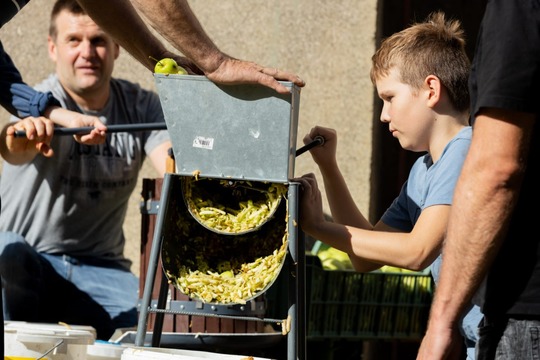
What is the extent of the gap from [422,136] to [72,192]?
2297mm

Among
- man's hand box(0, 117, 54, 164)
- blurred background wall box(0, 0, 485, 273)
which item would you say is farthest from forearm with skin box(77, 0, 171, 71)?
blurred background wall box(0, 0, 485, 273)

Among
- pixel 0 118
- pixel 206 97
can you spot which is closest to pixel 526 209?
pixel 206 97

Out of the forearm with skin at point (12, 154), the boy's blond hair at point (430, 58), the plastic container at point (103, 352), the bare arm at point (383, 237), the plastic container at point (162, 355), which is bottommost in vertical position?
the plastic container at point (103, 352)

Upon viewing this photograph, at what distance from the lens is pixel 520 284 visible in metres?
2.34

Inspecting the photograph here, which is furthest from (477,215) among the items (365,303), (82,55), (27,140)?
(82,55)

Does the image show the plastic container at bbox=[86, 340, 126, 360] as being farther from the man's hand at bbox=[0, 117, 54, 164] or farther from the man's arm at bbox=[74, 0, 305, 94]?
the man's hand at bbox=[0, 117, 54, 164]

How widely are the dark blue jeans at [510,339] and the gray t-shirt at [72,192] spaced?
3.00 metres

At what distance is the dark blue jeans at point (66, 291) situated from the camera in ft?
15.7

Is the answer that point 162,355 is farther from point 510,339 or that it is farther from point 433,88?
point 433,88

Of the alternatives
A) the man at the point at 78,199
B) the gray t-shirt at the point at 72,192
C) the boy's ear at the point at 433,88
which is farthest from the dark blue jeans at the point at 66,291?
the boy's ear at the point at 433,88

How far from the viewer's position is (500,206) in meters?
2.30

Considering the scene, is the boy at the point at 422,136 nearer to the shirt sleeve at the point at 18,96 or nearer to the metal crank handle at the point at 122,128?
the metal crank handle at the point at 122,128

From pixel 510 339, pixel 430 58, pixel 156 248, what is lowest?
pixel 510 339

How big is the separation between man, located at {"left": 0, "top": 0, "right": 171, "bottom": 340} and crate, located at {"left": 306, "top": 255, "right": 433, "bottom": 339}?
3.01 ft
